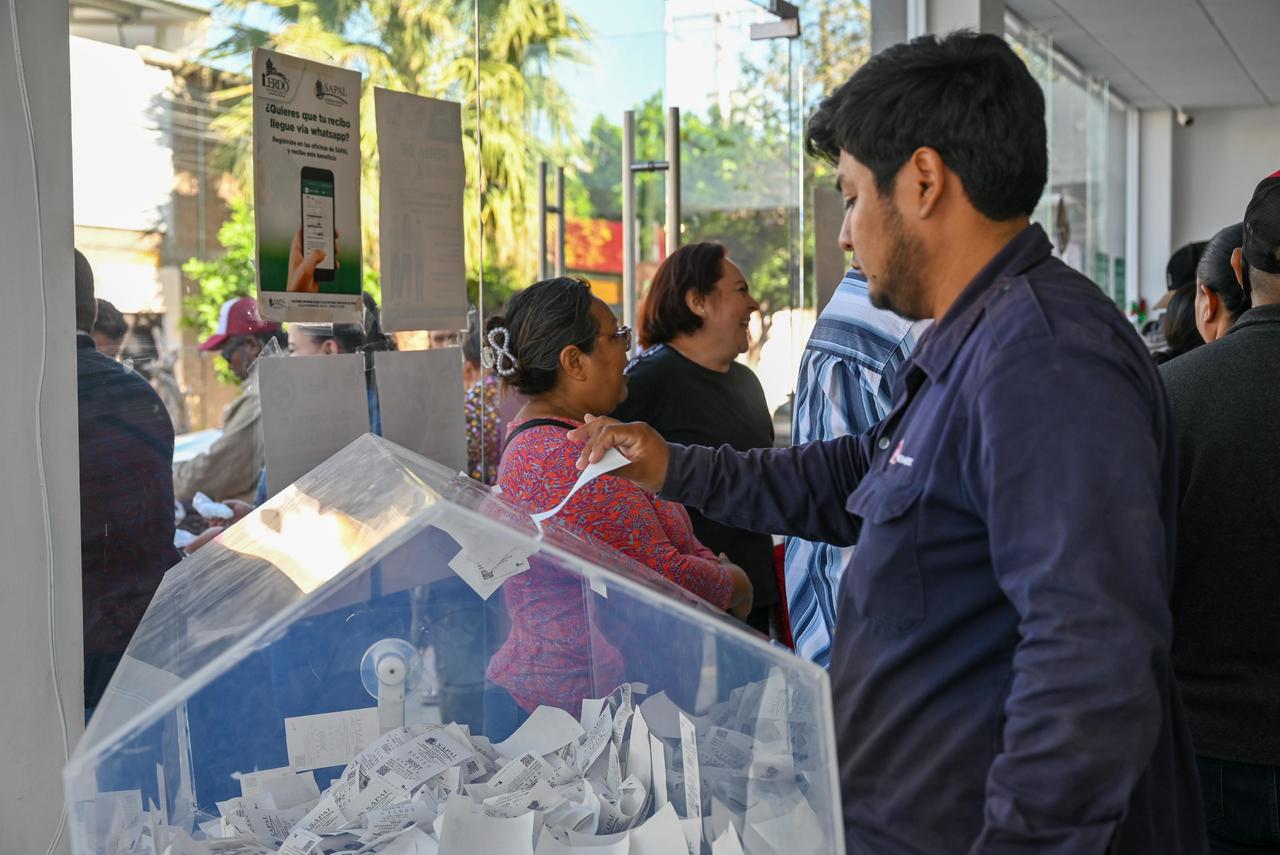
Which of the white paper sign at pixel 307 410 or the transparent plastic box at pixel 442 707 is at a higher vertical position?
the white paper sign at pixel 307 410

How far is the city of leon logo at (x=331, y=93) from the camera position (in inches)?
82.0

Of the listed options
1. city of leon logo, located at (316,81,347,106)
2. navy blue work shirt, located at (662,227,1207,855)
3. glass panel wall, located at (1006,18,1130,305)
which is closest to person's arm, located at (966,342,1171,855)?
navy blue work shirt, located at (662,227,1207,855)

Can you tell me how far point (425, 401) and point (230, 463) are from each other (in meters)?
0.52

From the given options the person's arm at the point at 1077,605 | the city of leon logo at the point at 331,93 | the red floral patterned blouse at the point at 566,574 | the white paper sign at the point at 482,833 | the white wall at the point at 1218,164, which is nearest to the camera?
the person's arm at the point at 1077,605

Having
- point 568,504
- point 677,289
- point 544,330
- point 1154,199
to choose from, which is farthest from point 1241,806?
point 1154,199

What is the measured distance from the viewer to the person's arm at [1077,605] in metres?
0.84

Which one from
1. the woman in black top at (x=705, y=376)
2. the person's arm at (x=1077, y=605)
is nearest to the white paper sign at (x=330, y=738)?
the person's arm at (x=1077, y=605)

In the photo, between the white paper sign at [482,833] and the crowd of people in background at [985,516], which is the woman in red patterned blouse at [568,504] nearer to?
the crowd of people in background at [985,516]

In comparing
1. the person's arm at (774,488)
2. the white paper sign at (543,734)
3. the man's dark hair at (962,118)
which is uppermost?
the man's dark hair at (962,118)

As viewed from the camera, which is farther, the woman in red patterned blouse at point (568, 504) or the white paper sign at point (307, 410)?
the white paper sign at point (307, 410)

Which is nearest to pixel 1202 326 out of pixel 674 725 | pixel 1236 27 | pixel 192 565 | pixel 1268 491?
pixel 1268 491

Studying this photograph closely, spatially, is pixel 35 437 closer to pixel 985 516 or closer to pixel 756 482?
pixel 756 482

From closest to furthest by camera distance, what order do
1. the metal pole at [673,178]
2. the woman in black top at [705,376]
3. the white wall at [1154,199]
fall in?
the woman in black top at [705,376]
the metal pole at [673,178]
the white wall at [1154,199]

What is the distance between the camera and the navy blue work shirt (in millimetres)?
846
